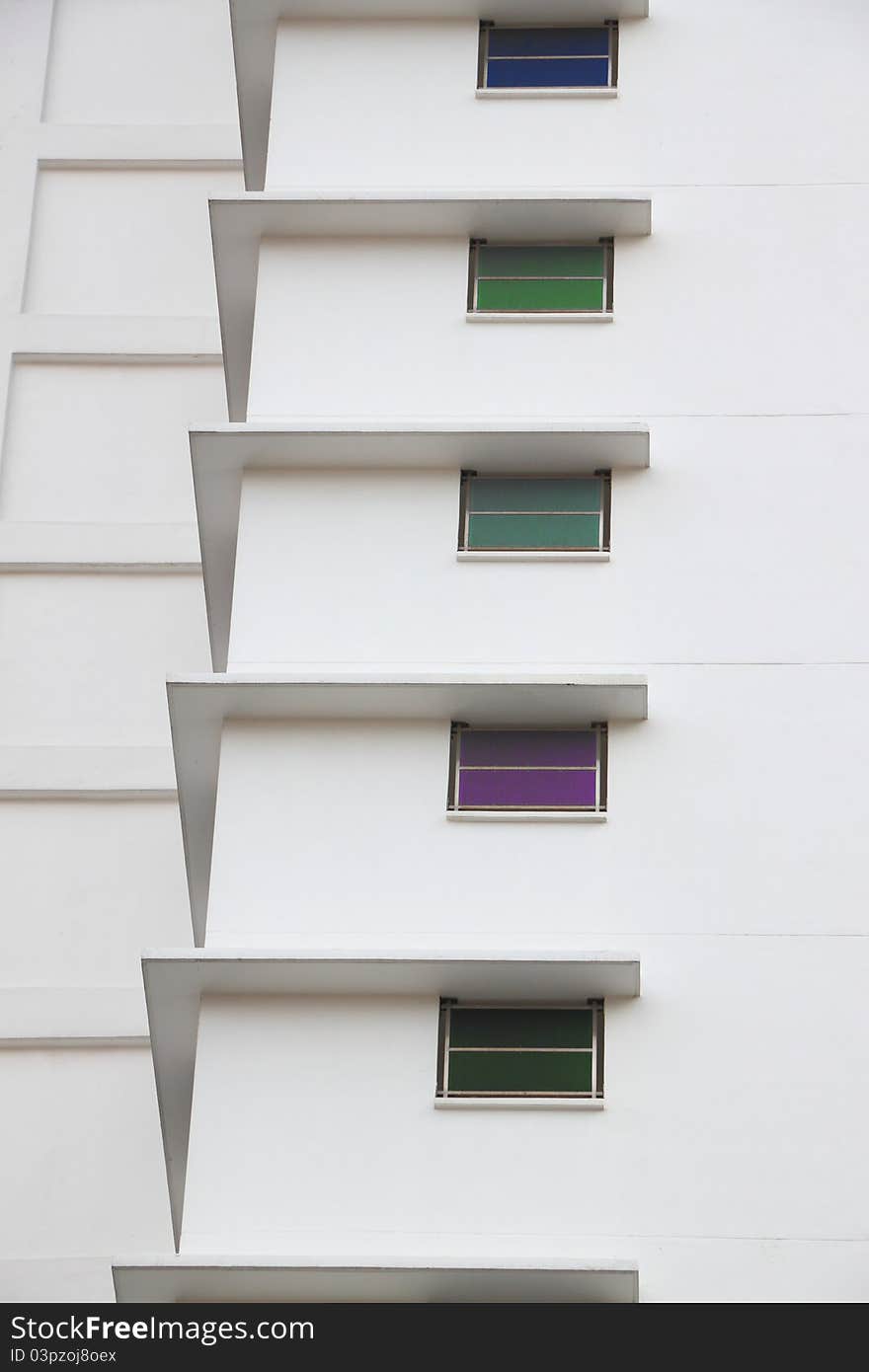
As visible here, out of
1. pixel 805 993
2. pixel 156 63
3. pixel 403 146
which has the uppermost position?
pixel 156 63

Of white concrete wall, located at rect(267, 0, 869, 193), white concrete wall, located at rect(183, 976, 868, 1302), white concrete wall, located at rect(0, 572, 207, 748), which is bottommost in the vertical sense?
white concrete wall, located at rect(183, 976, 868, 1302)

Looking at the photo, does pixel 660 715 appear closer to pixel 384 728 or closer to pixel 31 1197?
pixel 384 728

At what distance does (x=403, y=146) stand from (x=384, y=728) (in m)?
6.29

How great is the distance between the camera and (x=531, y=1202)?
16.6 metres

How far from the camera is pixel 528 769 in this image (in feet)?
60.3

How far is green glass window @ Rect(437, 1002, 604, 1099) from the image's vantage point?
17.0m

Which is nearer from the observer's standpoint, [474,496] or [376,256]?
[474,496]

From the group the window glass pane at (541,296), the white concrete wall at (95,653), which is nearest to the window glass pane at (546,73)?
the window glass pane at (541,296)

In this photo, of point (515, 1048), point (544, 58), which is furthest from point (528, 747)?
point (544, 58)

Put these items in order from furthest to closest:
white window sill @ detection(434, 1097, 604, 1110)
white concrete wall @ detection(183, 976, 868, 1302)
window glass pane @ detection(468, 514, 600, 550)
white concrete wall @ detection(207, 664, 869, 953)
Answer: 1. window glass pane @ detection(468, 514, 600, 550)
2. white concrete wall @ detection(207, 664, 869, 953)
3. white window sill @ detection(434, 1097, 604, 1110)
4. white concrete wall @ detection(183, 976, 868, 1302)

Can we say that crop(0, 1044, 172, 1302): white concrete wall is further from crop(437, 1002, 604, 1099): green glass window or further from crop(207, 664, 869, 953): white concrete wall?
crop(437, 1002, 604, 1099): green glass window

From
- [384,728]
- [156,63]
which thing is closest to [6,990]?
[384,728]

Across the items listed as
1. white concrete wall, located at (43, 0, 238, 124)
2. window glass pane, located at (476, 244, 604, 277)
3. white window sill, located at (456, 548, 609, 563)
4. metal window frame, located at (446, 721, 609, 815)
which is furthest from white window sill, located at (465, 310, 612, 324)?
white concrete wall, located at (43, 0, 238, 124)

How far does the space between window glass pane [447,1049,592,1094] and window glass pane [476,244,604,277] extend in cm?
747
